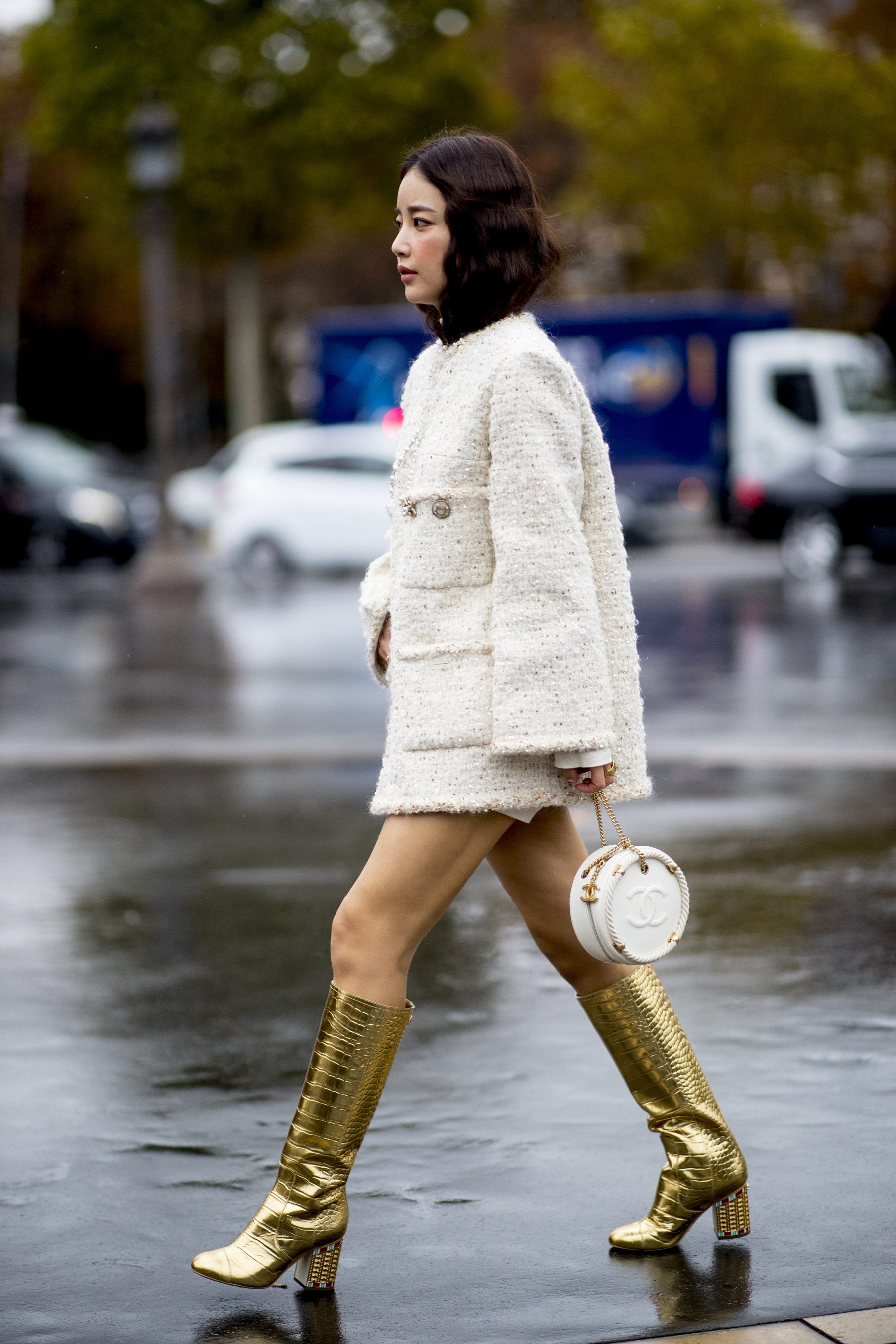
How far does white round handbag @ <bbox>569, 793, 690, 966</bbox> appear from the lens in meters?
3.20

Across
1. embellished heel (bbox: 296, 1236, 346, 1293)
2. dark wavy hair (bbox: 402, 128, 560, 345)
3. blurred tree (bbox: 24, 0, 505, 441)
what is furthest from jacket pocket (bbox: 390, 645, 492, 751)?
blurred tree (bbox: 24, 0, 505, 441)

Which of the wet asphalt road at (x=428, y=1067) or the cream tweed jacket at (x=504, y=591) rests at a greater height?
the cream tweed jacket at (x=504, y=591)

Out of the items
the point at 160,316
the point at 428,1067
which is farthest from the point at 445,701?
the point at 160,316

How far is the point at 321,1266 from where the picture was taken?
3268 millimetres

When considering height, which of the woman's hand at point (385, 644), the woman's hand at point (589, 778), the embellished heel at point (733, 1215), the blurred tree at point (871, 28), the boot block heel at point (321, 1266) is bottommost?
the boot block heel at point (321, 1266)

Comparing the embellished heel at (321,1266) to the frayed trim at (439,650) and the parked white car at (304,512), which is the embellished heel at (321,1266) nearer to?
the frayed trim at (439,650)

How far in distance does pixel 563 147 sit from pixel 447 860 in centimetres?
4066

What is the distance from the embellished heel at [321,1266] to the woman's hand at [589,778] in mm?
849


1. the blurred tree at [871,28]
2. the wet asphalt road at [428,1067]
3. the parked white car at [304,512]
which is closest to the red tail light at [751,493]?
the parked white car at [304,512]

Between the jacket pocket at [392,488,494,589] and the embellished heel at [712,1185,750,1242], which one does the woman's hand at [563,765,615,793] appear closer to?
the jacket pocket at [392,488,494,589]

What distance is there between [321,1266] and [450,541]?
121cm

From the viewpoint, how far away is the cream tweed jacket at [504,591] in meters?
3.11

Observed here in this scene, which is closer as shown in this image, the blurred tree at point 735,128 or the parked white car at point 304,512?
the parked white car at point 304,512

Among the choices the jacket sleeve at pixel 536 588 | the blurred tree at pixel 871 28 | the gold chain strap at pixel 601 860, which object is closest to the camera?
the jacket sleeve at pixel 536 588
